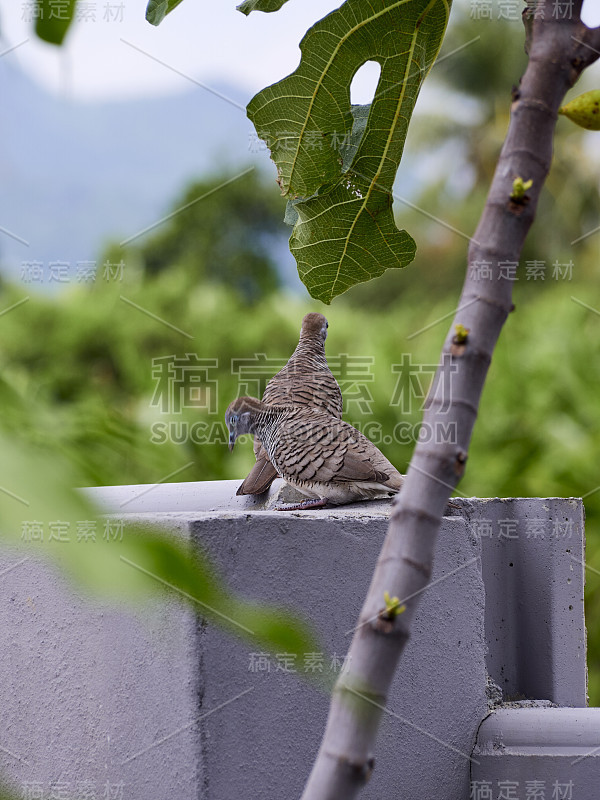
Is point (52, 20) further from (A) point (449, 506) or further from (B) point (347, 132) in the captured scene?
(A) point (449, 506)

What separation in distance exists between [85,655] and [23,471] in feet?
2.01

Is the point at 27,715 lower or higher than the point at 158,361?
lower

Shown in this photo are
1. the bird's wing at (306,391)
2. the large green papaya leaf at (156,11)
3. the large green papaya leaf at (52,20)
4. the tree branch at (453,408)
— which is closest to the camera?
the large green papaya leaf at (52,20)

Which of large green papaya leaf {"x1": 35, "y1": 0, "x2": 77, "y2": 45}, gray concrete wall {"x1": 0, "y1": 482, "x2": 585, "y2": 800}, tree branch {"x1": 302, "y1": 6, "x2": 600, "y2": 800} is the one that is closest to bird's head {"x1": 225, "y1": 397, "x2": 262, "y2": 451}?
gray concrete wall {"x1": 0, "y1": 482, "x2": 585, "y2": 800}

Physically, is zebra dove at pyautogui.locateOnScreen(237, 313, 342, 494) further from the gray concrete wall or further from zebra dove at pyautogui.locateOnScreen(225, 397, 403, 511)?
the gray concrete wall

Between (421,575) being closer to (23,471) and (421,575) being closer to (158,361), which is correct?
(23,471)

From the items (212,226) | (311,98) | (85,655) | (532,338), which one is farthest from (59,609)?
(212,226)

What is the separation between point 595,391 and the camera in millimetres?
2158

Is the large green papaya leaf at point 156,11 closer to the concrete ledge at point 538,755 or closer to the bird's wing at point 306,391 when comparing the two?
the bird's wing at point 306,391

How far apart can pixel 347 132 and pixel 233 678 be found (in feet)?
1.49

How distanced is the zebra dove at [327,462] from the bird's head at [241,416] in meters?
0.03

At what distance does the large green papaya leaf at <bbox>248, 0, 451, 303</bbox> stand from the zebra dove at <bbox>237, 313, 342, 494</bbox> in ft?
0.89

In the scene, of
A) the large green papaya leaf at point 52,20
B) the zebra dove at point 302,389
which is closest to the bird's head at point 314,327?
the zebra dove at point 302,389

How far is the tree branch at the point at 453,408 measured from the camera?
273 mm
